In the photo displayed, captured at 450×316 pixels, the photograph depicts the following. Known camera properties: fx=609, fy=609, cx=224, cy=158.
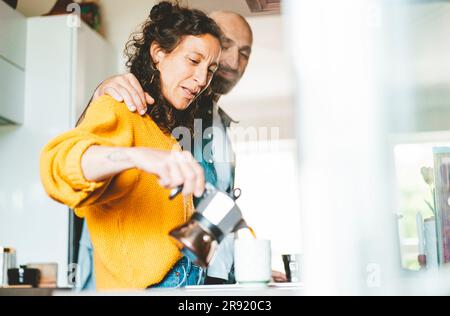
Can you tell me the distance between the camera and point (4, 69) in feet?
8.13

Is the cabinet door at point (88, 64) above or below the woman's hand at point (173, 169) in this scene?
above

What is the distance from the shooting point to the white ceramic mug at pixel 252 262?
1158mm

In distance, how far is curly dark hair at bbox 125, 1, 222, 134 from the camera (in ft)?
6.03

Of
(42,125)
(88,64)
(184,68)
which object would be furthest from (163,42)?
(42,125)

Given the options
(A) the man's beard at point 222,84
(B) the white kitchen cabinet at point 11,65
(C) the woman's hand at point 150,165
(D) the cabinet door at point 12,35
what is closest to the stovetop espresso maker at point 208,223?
(C) the woman's hand at point 150,165

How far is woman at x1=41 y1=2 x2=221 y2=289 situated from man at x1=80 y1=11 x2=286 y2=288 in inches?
3.4

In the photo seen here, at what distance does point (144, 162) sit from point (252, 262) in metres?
0.33

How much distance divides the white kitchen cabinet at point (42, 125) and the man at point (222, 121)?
8.5 inches

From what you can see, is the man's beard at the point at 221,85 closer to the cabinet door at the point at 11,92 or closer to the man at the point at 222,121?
the man at the point at 222,121

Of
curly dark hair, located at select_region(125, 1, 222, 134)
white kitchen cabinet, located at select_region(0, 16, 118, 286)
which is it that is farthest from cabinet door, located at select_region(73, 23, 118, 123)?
curly dark hair, located at select_region(125, 1, 222, 134)

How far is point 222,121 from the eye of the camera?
2.41 m

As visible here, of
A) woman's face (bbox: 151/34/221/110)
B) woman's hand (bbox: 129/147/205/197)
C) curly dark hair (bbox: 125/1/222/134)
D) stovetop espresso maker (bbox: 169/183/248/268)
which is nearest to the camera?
woman's hand (bbox: 129/147/205/197)

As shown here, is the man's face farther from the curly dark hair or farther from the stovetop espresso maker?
the stovetop espresso maker
